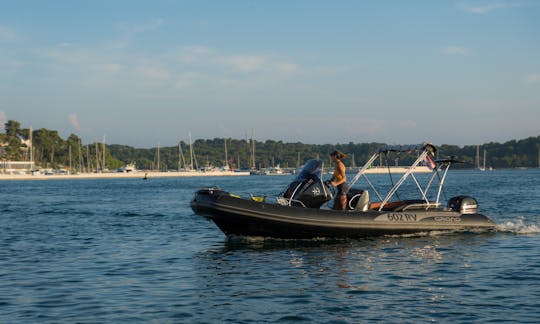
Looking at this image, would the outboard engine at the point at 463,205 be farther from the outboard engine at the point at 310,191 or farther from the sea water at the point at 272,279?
the outboard engine at the point at 310,191

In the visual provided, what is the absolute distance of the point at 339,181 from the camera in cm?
1877

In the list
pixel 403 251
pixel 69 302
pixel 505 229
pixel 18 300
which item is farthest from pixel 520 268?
pixel 18 300

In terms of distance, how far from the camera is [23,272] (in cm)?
1500

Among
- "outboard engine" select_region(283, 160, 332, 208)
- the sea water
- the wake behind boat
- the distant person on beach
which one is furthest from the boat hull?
"outboard engine" select_region(283, 160, 332, 208)

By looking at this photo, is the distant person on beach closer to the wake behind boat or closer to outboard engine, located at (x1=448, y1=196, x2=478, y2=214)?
the wake behind boat

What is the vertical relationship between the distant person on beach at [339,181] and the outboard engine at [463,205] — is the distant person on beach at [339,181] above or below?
above

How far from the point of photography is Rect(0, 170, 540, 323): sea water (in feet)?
35.1

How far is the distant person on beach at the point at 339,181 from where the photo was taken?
60.7ft

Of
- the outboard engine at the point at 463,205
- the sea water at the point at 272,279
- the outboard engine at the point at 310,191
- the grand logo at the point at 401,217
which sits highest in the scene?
the outboard engine at the point at 310,191

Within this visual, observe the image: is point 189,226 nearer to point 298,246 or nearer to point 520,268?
point 298,246

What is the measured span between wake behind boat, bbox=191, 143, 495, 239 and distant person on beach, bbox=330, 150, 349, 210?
0.91 ft

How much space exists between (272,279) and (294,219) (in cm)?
447

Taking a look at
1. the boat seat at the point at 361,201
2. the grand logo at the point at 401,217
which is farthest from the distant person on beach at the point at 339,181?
the grand logo at the point at 401,217

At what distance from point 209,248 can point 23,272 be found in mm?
5780
